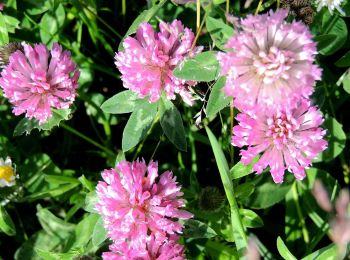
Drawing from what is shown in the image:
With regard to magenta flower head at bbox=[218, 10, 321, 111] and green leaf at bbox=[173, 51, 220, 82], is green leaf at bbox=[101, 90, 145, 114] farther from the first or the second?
magenta flower head at bbox=[218, 10, 321, 111]

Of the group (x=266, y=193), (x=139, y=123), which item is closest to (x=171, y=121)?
(x=139, y=123)

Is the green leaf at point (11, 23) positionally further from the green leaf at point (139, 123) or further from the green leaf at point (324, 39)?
the green leaf at point (324, 39)

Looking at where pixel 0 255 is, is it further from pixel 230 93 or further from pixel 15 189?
pixel 230 93

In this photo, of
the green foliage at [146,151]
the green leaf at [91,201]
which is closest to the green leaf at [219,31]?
the green foliage at [146,151]

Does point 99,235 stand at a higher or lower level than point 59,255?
higher

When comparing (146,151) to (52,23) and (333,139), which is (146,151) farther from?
(333,139)

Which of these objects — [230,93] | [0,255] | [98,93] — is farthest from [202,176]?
[230,93]
